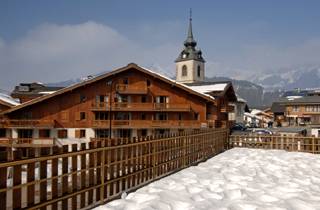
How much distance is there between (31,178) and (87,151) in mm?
1781

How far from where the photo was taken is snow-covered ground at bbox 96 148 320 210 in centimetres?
798

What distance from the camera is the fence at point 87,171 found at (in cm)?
605

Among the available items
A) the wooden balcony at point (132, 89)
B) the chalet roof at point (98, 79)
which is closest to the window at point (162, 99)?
the wooden balcony at point (132, 89)

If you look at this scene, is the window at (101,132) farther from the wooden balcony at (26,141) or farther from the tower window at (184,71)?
the tower window at (184,71)

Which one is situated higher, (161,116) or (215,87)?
(215,87)

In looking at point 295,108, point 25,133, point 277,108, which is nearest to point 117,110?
point 25,133

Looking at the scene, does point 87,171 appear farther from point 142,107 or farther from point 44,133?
point 44,133

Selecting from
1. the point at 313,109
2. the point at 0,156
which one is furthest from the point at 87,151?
the point at 313,109

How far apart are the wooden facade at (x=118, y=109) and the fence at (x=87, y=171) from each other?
2882 cm

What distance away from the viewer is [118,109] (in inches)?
1721

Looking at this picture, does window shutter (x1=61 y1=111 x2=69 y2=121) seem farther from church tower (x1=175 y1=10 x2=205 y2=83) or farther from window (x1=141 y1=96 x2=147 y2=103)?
church tower (x1=175 y1=10 x2=205 y2=83)

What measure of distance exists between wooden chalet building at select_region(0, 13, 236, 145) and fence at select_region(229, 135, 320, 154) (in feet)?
53.7

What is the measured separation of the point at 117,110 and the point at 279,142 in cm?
2321

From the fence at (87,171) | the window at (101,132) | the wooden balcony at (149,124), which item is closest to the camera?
the fence at (87,171)
